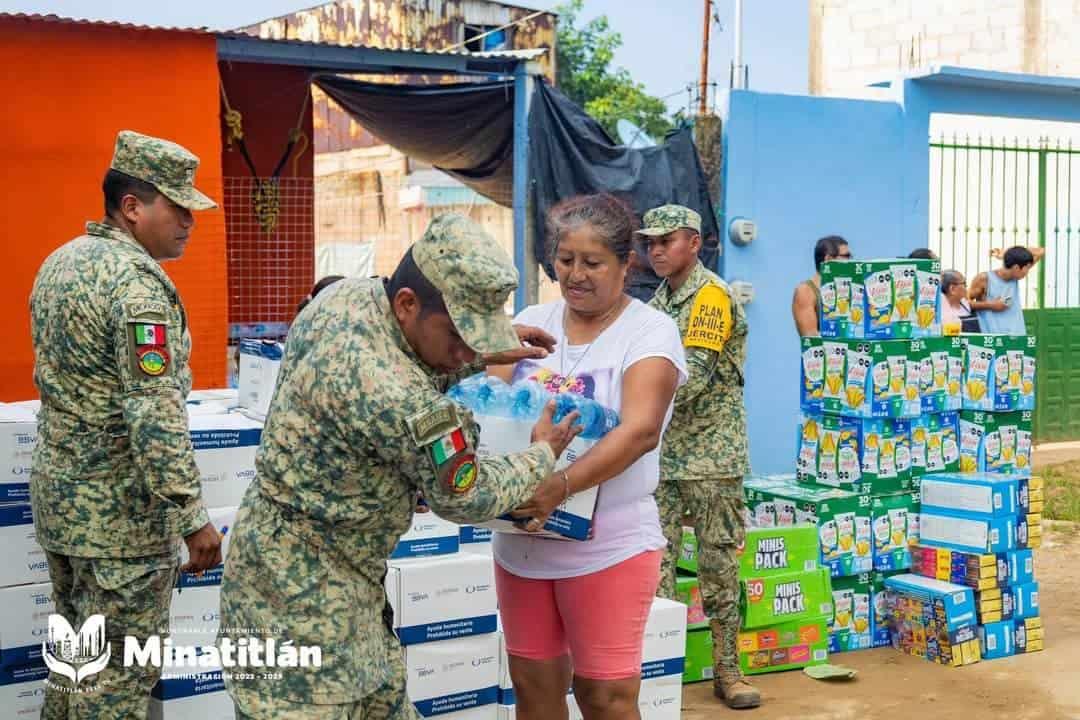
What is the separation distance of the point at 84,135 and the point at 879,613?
566 cm

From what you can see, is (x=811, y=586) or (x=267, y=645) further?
(x=811, y=586)

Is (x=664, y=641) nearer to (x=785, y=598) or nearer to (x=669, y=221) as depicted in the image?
(x=785, y=598)

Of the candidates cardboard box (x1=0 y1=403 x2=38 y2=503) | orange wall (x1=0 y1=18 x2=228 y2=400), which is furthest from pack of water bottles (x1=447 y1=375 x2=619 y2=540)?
orange wall (x1=0 y1=18 x2=228 y2=400)

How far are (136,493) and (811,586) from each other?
3.59 meters

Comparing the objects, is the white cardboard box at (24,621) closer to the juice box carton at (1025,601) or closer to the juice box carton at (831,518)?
the juice box carton at (831,518)

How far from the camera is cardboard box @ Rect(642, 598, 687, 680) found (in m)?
4.41

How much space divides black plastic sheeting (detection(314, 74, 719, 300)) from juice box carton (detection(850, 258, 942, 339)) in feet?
9.91

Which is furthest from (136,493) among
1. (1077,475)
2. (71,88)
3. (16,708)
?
(1077,475)

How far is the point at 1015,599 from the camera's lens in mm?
6258

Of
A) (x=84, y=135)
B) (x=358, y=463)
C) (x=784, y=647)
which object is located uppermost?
(x=84, y=135)

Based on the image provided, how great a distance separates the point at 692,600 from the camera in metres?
5.73

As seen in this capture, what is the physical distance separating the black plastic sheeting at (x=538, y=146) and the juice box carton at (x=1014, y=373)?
3075 millimetres

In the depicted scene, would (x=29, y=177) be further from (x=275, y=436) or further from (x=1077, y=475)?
(x=1077, y=475)

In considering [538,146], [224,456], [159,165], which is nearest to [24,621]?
[224,456]
